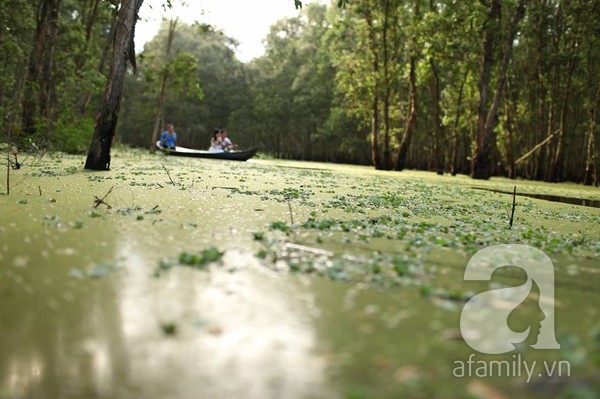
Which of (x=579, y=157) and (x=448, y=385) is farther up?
(x=579, y=157)

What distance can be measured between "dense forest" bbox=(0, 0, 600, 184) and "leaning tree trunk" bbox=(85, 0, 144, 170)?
970 mm

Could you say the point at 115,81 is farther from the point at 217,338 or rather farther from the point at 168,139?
the point at 168,139

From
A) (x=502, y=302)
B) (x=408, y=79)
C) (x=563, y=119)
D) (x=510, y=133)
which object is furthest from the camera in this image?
(x=408, y=79)

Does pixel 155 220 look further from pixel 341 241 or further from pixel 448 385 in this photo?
pixel 448 385

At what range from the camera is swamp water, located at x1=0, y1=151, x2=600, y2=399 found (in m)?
1.41

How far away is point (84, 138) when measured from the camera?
14.6 m

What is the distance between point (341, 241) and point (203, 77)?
45.1 meters

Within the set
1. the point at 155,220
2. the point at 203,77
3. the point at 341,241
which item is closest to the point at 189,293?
the point at 341,241

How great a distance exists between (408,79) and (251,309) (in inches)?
881

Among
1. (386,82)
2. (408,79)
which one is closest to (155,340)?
(386,82)

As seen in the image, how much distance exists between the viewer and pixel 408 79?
74.7ft

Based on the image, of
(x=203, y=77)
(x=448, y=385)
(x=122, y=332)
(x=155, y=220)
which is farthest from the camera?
(x=203, y=77)

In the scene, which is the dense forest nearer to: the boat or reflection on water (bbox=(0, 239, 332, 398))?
the boat

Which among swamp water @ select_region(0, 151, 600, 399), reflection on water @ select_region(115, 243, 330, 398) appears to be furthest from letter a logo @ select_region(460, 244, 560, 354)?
reflection on water @ select_region(115, 243, 330, 398)
